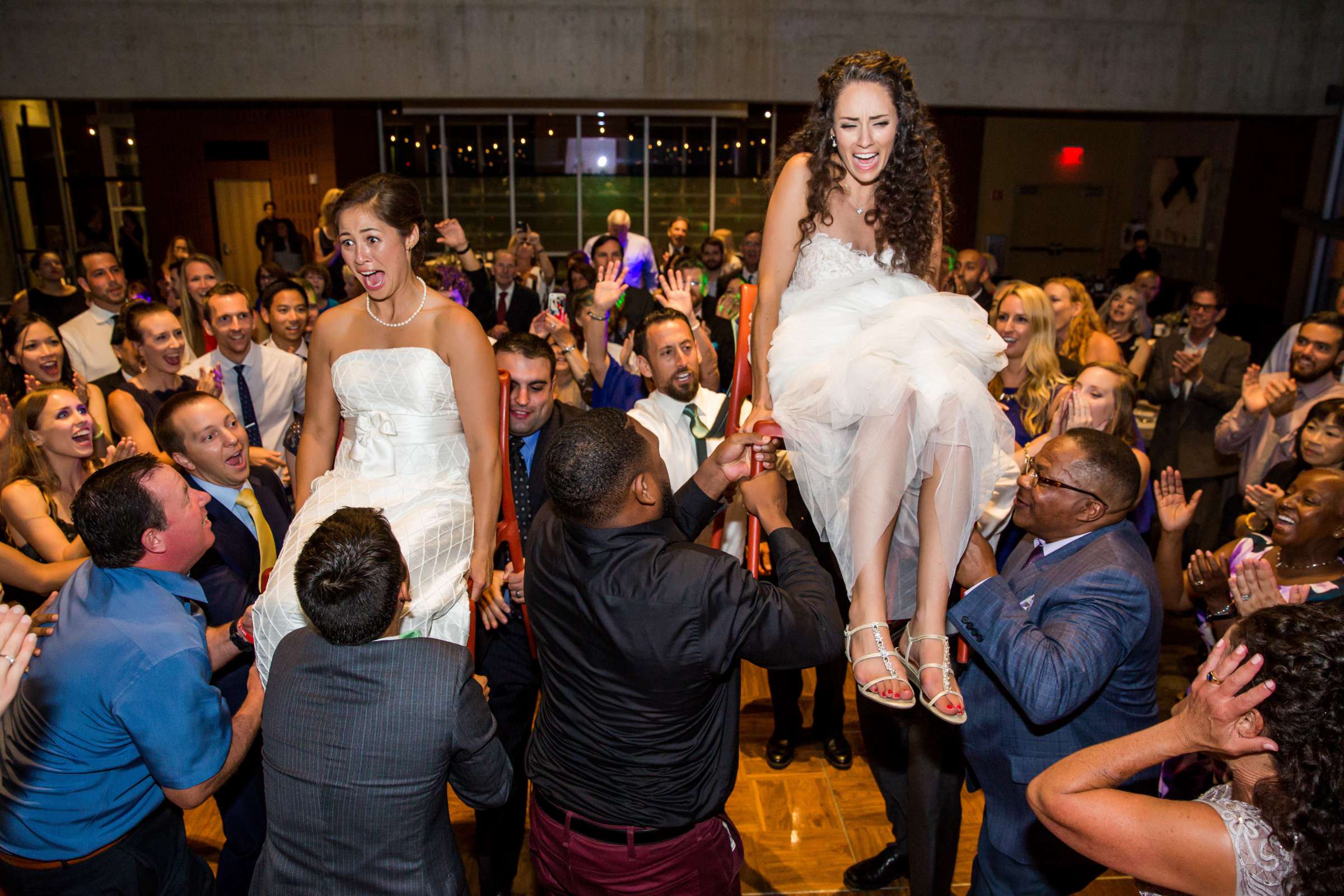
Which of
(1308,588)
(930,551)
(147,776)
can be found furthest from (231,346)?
(1308,588)

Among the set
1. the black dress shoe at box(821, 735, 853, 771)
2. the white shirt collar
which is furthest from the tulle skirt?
the black dress shoe at box(821, 735, 853, 771)

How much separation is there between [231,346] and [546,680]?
282 centimetres

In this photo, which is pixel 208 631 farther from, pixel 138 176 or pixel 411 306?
pixel 138 176

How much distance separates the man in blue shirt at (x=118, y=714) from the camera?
1964 millimetres

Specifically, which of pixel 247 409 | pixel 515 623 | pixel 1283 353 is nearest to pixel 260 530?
pixel 515 623

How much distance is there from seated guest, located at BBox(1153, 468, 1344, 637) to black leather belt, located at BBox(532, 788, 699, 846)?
164 cm

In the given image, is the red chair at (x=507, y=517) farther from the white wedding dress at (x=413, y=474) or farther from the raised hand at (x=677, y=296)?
the raised hand at (x=677, y=296)

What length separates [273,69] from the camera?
884cm

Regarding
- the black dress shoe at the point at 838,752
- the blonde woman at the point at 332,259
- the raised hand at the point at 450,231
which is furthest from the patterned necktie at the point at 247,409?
the black dress shoe at the point at 838,752

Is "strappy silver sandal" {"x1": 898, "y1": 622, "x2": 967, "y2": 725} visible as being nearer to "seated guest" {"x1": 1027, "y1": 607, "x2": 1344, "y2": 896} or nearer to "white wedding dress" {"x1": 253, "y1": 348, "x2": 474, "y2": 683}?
"seated guest" {"x1": 1027, "y1": 607, "x2": 1344, "y2": 896}

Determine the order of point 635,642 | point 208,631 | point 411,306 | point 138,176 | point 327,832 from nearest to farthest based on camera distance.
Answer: point 327,832 < point 635,642 < point 208,631 < point 411,306 < point 138,176

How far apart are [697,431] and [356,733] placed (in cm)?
168

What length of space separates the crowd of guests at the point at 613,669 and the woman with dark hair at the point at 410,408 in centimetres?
24

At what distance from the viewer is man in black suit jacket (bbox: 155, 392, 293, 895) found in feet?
8.48
